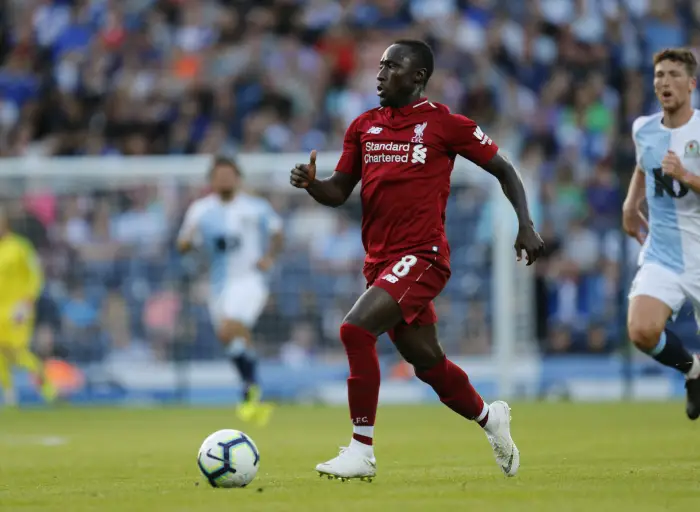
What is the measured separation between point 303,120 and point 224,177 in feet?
22.4

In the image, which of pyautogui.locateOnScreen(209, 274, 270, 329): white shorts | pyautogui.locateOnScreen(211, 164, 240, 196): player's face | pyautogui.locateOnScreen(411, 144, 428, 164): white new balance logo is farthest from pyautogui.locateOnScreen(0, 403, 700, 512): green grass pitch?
pyautogui.locateOnScreen(211, 164, 240, 196): player's face

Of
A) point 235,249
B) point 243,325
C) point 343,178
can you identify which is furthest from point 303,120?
point 343,178

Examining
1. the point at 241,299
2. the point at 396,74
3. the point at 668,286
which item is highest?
the point at 396,74

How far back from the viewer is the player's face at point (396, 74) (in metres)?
7.58

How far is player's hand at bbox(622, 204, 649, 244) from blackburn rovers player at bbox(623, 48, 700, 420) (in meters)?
0.25

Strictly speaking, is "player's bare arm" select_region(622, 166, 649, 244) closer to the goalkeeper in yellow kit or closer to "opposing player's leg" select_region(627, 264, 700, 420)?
"opposing player's leg" select_region(627, 264, 700, 420)

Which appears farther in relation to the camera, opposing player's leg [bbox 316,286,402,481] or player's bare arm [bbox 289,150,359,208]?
player's bare arm [bbox 289,150,359,208]

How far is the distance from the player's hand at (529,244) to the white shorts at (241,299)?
788cm

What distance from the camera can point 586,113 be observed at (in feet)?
68.3

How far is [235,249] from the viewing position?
15.1m

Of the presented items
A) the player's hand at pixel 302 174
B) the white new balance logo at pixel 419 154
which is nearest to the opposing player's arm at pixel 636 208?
the white new balance logo at pixel 419 154

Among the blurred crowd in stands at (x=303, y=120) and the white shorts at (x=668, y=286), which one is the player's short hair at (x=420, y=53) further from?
the blurred crowd in stands at (x=303, y=120)

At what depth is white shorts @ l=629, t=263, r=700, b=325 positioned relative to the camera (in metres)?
8.85

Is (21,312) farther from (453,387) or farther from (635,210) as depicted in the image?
(453,387)
